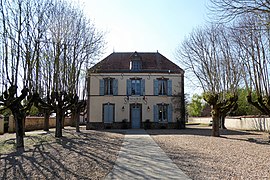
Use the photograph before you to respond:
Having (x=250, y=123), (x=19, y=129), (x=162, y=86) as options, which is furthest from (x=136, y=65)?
(x=19, y=129)

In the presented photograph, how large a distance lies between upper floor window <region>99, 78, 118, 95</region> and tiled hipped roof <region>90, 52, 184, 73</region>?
98 cm

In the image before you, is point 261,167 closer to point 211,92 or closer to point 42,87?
point 211,92

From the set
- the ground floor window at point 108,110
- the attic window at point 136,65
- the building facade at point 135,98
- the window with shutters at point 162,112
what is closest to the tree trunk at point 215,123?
the building facade at point 135,98

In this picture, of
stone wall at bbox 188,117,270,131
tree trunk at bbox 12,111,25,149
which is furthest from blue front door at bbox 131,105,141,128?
tree trunk at bbox 12,111,25,149

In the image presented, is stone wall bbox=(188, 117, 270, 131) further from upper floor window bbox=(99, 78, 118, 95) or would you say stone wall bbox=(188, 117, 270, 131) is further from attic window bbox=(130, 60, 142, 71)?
upper floor window bbox=(99, 78, 118, 95)

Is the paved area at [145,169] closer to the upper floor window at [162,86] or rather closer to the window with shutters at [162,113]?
the window with shutters at [162,113]

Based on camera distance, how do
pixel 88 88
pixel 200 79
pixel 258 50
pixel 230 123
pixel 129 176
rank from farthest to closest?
pixel 230 123 < pixel 88 88 < pixel 200 79 < pixel 258 50 < pixel 129 176

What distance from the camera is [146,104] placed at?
25828mm

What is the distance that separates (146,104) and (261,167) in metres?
Answer: 18.7

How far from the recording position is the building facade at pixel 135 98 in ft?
84.3

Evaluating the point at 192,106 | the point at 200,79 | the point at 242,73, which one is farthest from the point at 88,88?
the point at 192,106

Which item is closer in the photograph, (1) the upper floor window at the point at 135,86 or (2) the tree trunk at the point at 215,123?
(2) the tree trunk at the point at 215,123

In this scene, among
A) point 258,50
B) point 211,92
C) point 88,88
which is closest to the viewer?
point 258,50

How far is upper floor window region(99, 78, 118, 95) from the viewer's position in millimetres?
25891
